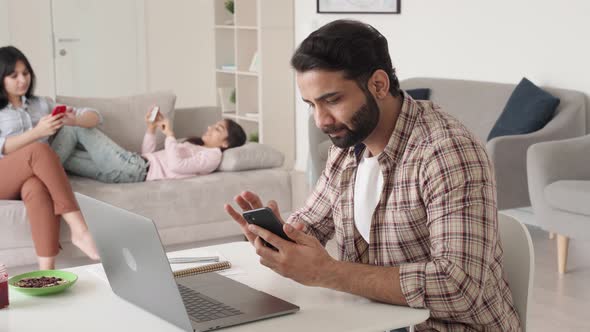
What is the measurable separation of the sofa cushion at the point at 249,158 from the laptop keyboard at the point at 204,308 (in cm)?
289

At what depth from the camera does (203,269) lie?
1.93 meters

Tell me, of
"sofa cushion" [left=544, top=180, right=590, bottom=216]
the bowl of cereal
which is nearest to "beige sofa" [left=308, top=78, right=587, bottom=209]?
"sofa cushion" [left=544, top=180, right=590, bottom=216]

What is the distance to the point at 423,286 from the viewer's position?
1.65 m

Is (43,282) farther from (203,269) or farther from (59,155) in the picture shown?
(59,155)

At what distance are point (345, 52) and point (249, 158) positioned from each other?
295cm

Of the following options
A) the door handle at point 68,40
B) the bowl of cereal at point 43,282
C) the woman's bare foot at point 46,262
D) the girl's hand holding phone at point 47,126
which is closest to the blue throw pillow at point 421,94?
the girl's hand holding phone at point 47,126

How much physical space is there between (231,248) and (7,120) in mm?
2616

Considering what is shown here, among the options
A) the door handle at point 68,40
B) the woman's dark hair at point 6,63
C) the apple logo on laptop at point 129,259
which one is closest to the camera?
the apple logo on laptop at point 129,259

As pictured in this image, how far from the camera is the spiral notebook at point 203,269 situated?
191cm

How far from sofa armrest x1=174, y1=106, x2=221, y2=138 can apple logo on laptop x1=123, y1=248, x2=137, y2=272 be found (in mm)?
3416

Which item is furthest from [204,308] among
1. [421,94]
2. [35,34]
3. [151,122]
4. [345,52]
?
[35,34]

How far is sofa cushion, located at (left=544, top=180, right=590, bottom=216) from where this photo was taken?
403 centimetres

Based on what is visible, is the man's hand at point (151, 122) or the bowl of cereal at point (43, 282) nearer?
the bowl of cereal at point (43, 282)

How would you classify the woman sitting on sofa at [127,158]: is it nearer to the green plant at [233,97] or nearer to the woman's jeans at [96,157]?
the woman's jeans at [96,157]
